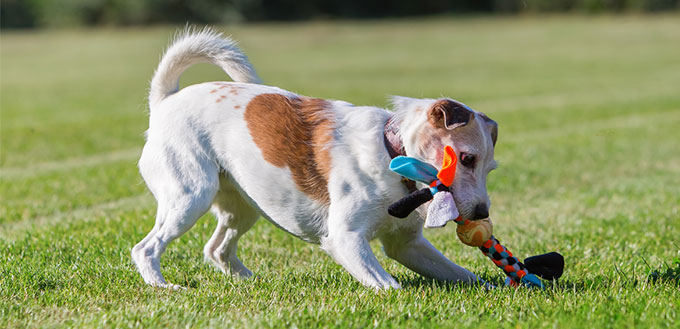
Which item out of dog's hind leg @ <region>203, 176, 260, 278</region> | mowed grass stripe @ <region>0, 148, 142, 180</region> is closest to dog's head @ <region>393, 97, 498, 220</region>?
dog's hind leg @ <region>203, 176, 260, 278</region>

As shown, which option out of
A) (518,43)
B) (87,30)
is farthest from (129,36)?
(518,43)

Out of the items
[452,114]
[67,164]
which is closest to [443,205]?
[452,114]

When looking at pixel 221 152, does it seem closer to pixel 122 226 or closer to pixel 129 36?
pixel 122 226

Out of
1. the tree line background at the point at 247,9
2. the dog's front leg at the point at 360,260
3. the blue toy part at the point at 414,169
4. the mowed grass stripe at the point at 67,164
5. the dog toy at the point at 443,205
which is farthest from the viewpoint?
the tree line background at the point at 247,9

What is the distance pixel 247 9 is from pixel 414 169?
57109 millimetres

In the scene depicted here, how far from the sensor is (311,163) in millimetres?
4895

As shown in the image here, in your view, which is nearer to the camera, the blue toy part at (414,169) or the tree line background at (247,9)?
the blue toy part at (414,169)

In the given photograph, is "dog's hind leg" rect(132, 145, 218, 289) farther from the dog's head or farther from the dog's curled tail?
the dog's head

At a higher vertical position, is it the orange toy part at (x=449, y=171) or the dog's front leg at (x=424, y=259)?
the orange toy part at (x=449, y=171)

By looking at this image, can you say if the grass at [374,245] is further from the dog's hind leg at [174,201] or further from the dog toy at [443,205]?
the dog toy at [443,205]

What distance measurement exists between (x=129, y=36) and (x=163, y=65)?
45867mm

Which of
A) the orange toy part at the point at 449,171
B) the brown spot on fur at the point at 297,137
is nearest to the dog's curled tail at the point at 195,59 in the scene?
the brown spot on fur at the point at 297,137

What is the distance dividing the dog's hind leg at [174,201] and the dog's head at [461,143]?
1.29 meters

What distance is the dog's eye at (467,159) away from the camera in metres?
4.45
